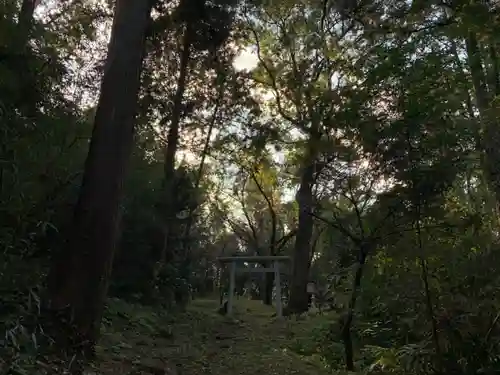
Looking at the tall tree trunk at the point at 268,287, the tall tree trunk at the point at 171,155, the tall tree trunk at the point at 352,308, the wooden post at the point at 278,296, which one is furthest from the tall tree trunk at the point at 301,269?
the tall tree trunk at the point at 268,287

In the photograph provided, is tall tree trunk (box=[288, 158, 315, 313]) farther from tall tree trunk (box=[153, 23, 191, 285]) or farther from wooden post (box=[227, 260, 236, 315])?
tall tree trunk (box=[153, 23, 191, 285])

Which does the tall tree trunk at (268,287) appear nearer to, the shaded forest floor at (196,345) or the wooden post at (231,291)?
the wooden post at (231,291)

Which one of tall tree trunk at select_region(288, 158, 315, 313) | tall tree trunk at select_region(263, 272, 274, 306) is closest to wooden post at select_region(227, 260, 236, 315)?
tall tree trunk at select_region(288, 158, 315, 313)

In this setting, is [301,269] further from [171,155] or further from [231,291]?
[171,155]

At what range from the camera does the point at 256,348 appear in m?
6.43

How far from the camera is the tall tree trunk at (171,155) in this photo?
858 cm

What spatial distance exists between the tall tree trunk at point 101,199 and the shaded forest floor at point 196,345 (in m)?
0.54

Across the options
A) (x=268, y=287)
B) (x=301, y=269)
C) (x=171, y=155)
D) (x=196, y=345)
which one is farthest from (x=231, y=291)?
(x=268, y=287)

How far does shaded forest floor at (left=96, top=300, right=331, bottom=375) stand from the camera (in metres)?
4.70

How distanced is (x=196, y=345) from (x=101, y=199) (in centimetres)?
283

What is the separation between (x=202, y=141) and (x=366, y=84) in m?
7.83

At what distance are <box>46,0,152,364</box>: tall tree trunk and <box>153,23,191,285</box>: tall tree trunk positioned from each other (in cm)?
372

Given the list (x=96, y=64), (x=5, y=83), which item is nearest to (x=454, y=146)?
(x=5, y=83)

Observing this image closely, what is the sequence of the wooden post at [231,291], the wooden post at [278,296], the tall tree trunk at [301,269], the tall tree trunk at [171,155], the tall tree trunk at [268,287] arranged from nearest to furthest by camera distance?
the tall tree trunk at [171,155], the wooden post at [231,291], the wooden post at [278,296], the tall tree trunk at [301,269], the tall tree trunk at [268,287]
